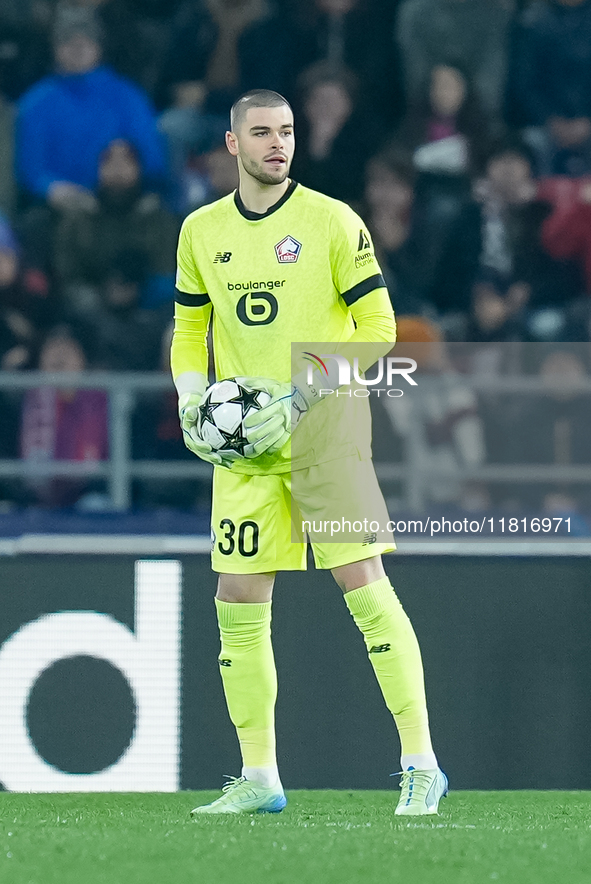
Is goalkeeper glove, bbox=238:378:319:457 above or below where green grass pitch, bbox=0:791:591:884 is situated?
above

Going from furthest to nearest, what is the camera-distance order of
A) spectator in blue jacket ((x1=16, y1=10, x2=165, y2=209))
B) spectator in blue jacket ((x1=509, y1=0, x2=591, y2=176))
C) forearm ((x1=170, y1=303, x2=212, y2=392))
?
spectator in blue jacket ((x1=509, y1=0, x2=591, y2=176))
spectator in blue jacket ((x1=16, y1=10, x2=165, y2=209))
forearm ((x1=170, y1=303, x2=212, y2=392))

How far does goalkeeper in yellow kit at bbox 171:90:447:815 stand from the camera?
12.8 feet

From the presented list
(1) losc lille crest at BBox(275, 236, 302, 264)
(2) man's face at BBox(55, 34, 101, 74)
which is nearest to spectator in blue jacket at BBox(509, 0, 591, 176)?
(2) man's face at BBox(55, 34, 101, 74)

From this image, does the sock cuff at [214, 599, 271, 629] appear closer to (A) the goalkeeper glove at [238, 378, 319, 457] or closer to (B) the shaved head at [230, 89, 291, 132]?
(A) the goalkeeper glove at [238, 378, 319, 457]

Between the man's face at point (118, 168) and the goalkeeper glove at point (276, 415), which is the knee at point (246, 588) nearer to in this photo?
the goalkeeper glove at point (276, 415)

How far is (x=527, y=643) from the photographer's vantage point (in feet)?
15.6

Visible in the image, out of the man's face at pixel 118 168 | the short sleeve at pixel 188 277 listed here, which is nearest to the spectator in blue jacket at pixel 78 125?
the man's face at pixel 118 168

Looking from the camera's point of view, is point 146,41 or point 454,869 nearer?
point 454,869

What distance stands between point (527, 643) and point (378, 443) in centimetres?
110

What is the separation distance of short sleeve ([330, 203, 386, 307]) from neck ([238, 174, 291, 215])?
0.20 m

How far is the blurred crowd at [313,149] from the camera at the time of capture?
724 cm

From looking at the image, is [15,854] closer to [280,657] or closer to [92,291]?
[280,657]

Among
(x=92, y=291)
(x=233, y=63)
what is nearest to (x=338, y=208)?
(x=92, y=291)

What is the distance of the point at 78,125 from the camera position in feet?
25.3
